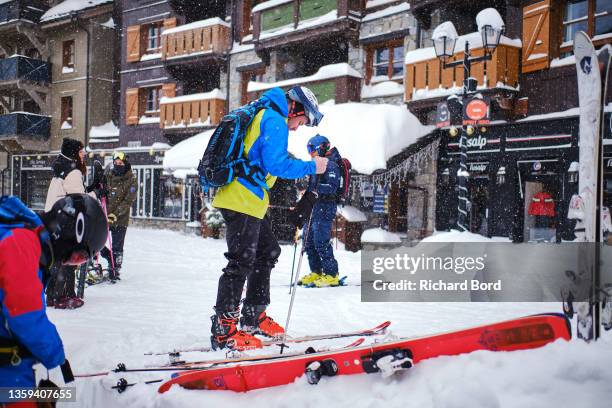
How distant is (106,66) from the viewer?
78.7ft

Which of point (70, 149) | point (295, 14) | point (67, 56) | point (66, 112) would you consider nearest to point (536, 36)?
point (295, 14)

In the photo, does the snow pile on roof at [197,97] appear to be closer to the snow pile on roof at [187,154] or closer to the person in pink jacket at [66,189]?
the snow pile on roof at [187,154]

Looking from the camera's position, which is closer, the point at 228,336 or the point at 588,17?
the point at 228,336

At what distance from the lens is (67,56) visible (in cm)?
2478

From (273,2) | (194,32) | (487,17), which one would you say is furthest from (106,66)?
(487,17)

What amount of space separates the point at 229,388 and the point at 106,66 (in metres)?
24.4

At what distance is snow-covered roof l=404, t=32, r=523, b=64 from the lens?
439 inches

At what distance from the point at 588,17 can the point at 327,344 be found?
34.5ft

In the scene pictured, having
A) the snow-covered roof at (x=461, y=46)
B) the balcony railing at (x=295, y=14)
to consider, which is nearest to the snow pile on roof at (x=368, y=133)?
the snow-covered roof at (x=461, y=46)

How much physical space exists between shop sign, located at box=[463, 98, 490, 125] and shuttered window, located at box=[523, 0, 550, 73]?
105 inches

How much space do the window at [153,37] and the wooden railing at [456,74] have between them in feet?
42.4

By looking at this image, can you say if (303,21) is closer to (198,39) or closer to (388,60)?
(388,60)

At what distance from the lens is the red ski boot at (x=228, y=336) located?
3.42m

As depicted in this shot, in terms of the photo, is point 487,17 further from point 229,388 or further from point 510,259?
point 229,388
